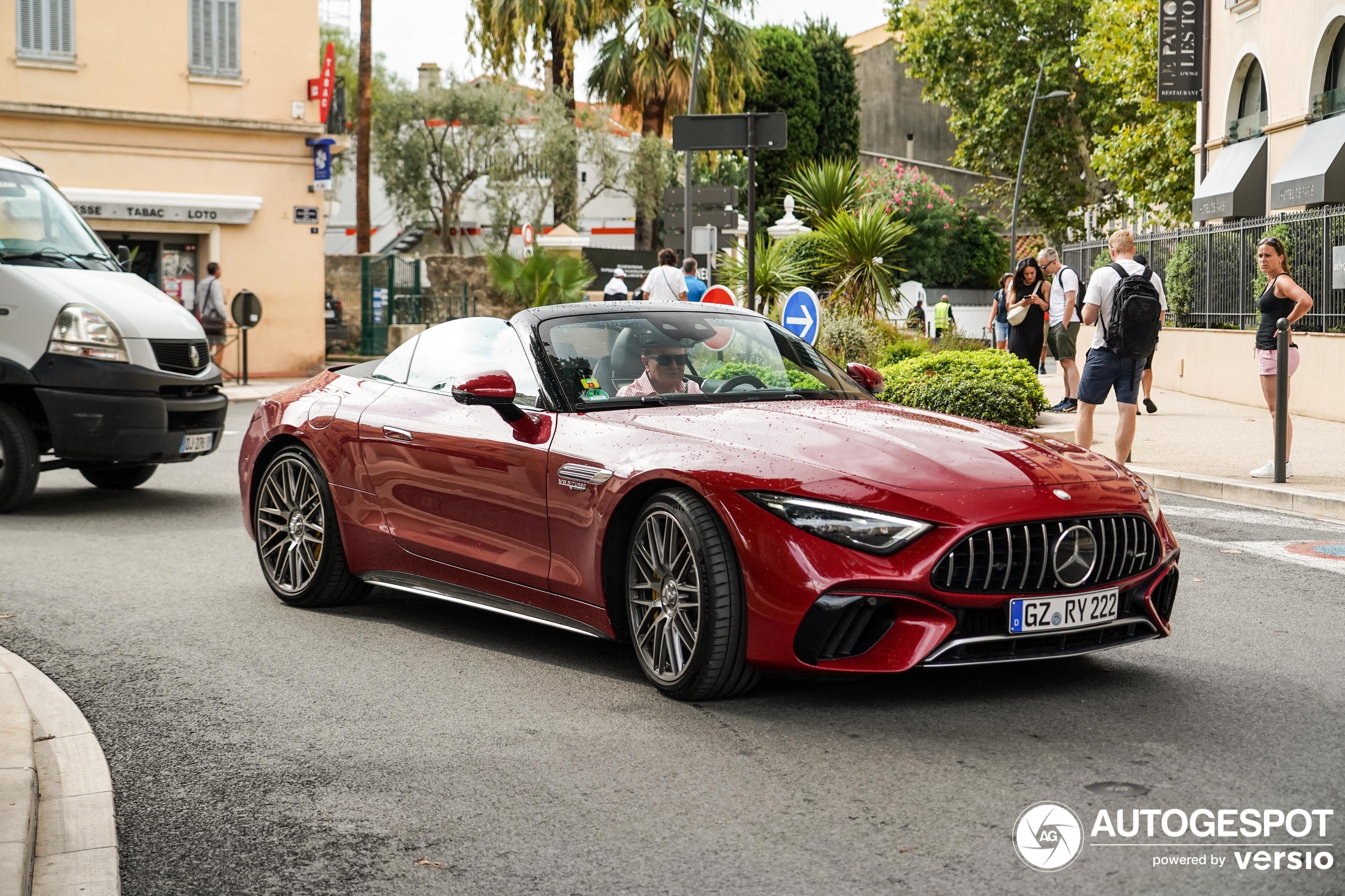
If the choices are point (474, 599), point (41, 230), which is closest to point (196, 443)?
point (41, 230)

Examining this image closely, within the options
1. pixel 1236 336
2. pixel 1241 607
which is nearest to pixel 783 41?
pixel 1236 336

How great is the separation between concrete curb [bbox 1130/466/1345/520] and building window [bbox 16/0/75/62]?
1960cm

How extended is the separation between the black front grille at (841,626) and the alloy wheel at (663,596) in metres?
0.39

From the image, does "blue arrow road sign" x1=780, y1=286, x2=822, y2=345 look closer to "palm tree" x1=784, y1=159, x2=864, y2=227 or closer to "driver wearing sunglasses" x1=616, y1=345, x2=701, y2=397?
"palm tree" x1=784, y1=159, x2=864, y2=227

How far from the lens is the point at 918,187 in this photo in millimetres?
52438

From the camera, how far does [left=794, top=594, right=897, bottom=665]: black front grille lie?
4.83 metres

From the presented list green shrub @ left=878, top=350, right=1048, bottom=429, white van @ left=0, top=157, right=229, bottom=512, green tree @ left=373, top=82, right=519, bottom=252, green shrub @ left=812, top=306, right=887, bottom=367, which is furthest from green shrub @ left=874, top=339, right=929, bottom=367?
green tree @ left=373, top=82, right=519, bottom=252

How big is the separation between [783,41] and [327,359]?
3710cm

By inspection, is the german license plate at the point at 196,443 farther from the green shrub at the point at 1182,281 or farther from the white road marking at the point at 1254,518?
the green shrub at the point at 1182,281

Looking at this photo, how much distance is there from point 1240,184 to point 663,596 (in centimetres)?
2470

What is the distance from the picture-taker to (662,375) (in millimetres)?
6172

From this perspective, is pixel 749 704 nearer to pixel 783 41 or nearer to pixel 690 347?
pixel 690 347

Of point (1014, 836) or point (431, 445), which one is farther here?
point (431, 445)

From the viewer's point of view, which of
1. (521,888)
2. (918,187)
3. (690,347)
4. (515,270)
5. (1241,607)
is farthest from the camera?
(918,187)
